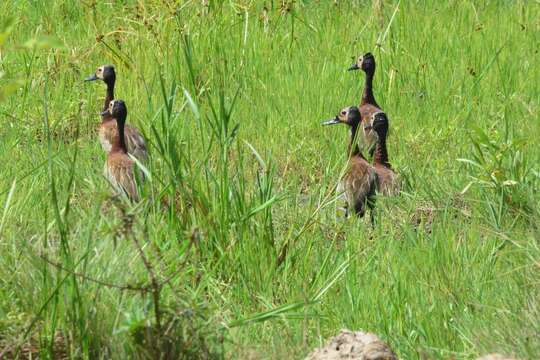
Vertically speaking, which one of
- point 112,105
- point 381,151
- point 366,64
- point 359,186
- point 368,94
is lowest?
point 359,186

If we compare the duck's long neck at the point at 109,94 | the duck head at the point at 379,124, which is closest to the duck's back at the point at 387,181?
the duck head at the point at 379,124

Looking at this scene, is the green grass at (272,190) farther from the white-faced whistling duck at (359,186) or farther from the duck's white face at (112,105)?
the duck's white face at (112,105)

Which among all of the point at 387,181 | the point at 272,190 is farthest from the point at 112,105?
the point at 272,190

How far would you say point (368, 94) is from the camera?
8.56 metres

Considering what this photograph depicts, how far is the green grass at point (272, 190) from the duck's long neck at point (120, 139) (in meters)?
0.17

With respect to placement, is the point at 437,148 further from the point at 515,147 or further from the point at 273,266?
the point at 273,266

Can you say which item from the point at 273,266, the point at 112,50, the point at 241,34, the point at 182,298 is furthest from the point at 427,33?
the point at 182,298

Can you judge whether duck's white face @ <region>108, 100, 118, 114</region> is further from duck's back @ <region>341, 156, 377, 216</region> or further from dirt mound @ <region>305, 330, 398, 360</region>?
dirt mound @ <region>305, 330, 398, 360</region>

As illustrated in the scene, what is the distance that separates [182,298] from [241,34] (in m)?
5.11

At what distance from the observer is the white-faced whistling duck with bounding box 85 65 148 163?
312 inches

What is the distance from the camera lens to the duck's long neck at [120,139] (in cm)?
742

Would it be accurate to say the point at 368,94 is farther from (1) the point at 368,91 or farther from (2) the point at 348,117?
(2) the point at 348,117

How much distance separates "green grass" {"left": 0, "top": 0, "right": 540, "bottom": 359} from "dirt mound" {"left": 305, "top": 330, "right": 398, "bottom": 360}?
365 millimetres

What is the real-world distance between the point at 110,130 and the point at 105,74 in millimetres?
631
